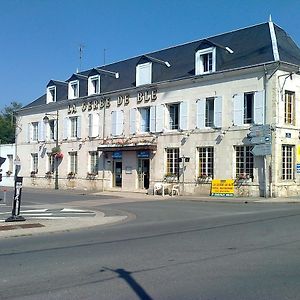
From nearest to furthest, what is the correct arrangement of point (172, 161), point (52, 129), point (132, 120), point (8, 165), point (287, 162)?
point (287, 162), point (172, 161), point (132, 120), point (52, 129), point (8, 165)

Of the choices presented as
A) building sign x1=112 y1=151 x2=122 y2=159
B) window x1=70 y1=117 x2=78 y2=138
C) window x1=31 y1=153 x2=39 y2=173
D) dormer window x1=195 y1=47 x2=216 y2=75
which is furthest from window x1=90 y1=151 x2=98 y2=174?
dormer window x1=195 y1=47 x2=216 y2=75

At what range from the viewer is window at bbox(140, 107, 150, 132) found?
33.9 m

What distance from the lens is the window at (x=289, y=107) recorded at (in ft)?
89.7

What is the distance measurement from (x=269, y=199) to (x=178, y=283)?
64.0 ft

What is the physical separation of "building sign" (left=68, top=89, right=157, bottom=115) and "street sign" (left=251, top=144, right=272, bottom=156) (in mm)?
9033

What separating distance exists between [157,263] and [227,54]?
78.7 ft

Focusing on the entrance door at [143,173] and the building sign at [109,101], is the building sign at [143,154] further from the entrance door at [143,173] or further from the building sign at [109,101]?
the building sign at [109,101]

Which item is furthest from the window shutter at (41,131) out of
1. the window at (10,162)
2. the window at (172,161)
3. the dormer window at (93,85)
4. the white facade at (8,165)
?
the window at (172,161)

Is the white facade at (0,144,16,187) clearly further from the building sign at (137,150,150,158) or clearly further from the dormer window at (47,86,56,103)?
the building sign at (137,150,150,158)

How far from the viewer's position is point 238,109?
27.9 metres

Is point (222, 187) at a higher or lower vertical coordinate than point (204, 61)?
lower

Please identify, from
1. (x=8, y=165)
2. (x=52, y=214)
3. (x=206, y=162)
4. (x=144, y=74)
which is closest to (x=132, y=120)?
(x=144, y=74)

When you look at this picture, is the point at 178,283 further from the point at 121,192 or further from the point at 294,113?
the point at 121,192

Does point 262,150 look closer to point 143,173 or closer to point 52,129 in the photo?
point 143,173
